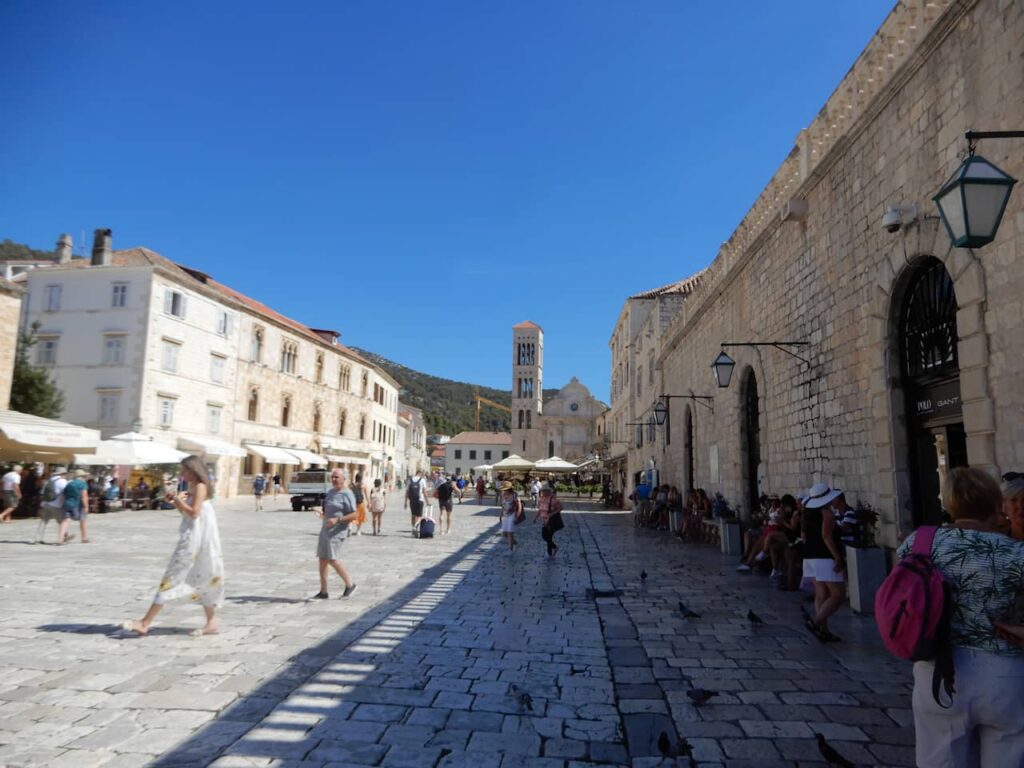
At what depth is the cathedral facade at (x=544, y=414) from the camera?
6775 cm

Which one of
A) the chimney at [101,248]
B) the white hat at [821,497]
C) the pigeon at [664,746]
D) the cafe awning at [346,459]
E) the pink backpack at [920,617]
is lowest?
the pigeon at [664,746]

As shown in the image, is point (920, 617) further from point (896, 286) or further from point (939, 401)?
point (896, 286)

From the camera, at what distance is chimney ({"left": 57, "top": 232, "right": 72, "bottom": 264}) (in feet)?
102

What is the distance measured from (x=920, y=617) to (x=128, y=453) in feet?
68.5

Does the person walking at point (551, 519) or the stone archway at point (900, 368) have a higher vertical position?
the stone archway at point (900, 368)

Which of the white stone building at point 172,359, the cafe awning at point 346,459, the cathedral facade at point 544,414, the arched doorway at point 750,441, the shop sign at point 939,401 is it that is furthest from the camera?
the cathedral facade at point 544,414

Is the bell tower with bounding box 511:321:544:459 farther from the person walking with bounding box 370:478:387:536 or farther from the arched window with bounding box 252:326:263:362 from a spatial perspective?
the person walking with bounding box 370:478:387:536

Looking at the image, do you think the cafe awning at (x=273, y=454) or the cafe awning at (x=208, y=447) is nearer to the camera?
the cafe awning at (x=208, y=447)

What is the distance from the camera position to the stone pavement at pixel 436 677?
130 inches

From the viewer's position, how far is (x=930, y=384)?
21.8ft

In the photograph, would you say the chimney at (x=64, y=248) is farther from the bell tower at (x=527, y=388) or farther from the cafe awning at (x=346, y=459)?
the bell tower at (x=527, y=388)

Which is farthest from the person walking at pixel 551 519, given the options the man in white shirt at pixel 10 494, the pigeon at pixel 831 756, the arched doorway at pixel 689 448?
the man in white shirt at pixel 10 494

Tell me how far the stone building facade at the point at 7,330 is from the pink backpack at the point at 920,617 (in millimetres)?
22890

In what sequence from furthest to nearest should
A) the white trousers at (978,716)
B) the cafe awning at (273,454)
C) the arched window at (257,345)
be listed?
1. the arched window at (257,345)
2. the cafe awning at (273,454)
3. the white trousers at (978,716)
